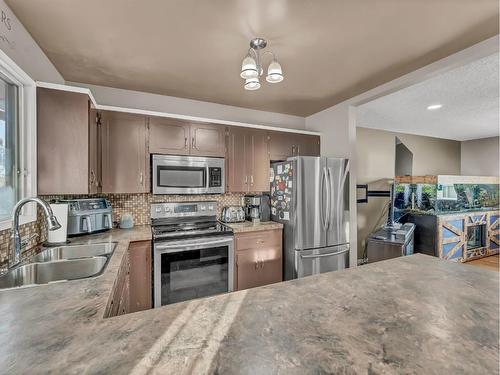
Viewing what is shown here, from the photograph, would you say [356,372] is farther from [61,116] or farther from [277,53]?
[61,116]

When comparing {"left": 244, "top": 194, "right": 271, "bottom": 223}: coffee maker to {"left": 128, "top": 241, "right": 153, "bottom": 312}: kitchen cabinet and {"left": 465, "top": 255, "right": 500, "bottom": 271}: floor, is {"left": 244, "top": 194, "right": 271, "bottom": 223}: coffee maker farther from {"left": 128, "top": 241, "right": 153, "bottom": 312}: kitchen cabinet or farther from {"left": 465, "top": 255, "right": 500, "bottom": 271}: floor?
{"left": 465, "top": 255, "right": 500, "bottom": 271}: floor

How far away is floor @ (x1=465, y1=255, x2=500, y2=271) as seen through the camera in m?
4.36

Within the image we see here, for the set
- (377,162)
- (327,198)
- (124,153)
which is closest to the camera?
(124,153)

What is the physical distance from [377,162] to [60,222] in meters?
4.80

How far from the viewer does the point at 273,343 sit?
2.20 ft

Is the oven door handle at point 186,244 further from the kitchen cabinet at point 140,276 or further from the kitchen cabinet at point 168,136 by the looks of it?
the kitchen cabinet at point 168,136

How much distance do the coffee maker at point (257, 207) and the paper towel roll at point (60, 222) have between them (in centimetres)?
187

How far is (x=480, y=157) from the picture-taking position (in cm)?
550

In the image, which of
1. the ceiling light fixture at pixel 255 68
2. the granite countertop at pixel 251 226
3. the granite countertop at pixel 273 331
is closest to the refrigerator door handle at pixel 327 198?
the granite countertop at pixel 251 226

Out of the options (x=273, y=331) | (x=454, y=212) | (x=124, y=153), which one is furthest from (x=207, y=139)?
(x=454, y=212)

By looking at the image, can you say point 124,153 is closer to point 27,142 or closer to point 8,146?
point 27,142

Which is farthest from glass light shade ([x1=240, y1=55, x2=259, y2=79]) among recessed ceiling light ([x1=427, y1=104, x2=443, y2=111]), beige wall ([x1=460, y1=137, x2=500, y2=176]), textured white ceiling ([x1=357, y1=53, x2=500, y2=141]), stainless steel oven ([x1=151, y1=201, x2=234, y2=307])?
beige wall ([x1=460, y1=137, x2=500, y2=176])

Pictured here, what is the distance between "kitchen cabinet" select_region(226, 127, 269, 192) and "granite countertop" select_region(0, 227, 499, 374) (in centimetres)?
200

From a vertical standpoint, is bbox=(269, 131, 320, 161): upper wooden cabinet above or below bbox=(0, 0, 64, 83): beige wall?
below
